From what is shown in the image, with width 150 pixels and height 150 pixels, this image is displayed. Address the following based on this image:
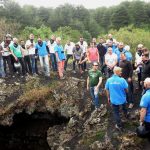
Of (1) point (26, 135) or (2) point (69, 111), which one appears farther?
(1) point (26, 135)

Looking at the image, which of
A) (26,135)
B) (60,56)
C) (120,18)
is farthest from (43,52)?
(120,18)

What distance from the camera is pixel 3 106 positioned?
16.4 m

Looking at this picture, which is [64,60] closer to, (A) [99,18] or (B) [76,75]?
(B) [76,75]

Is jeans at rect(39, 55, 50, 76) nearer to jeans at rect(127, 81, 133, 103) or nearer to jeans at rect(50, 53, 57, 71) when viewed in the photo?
jeans at rect(50, 53, 57, 71)

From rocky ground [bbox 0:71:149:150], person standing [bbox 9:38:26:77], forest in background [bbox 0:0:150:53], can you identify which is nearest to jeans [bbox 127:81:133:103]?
rocky ground [bbox 0:71:149:150]

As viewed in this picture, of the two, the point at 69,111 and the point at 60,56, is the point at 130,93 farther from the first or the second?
the point at 60,56

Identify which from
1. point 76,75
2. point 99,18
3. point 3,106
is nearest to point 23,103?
point 3,106

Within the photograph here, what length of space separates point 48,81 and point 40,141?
3.37 m

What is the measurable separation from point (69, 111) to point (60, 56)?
314 centimetres

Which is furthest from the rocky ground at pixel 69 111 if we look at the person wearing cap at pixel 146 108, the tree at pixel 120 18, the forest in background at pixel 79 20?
the tree at pixel 120 18

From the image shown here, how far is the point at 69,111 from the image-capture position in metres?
16.0

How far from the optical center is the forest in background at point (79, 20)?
49.5 meters

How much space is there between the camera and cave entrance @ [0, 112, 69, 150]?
711 inches

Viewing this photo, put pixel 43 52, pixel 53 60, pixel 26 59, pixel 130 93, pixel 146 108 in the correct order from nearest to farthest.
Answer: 1. pixel 146 108
2. pixel 130 93
3. pixel 43 52
4. pixel 26 59
5. pixel 53 60
